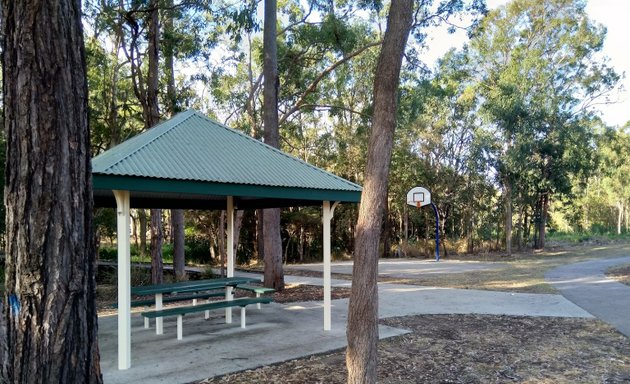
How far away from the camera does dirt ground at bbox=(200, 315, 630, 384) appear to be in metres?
5.36

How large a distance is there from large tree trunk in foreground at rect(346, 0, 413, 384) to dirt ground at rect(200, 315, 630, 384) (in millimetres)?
1114

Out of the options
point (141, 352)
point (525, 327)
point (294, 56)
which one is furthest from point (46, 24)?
point (294, 56)

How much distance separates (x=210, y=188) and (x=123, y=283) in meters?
1.49

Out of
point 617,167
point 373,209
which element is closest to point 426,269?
point 373,209

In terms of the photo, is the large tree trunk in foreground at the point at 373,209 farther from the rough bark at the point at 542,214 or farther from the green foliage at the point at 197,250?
the rough bark at the point at 542,214

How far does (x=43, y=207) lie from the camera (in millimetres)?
2811

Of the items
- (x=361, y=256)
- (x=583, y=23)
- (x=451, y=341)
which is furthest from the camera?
(x=583, y=23)

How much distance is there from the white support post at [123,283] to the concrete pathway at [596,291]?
7.06 m

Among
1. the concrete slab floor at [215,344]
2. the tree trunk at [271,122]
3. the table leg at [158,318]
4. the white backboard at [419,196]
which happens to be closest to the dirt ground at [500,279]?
the tree trunk at [271,122]

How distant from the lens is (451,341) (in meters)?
7.07

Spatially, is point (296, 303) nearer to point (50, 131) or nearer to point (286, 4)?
point (50, 131)

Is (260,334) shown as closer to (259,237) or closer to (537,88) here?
(259,237)

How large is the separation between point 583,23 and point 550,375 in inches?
1240

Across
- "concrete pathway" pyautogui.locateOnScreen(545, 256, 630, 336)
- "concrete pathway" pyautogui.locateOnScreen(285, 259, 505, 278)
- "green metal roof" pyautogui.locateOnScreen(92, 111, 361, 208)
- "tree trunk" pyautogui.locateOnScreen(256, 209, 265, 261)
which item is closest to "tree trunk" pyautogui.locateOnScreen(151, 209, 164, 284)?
"green metal roof" pyautogui.locateOnScreen(92, 111, 361, 208)
